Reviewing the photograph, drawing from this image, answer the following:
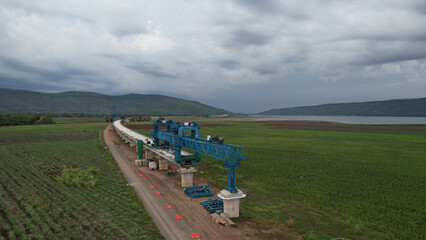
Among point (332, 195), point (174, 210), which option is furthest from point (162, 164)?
point (332, 195)

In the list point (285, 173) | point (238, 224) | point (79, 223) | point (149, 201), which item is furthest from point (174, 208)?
point (285, 173)

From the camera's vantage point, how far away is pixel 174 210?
18.9 meters

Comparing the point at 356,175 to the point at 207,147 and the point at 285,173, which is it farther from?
the point at 207,147

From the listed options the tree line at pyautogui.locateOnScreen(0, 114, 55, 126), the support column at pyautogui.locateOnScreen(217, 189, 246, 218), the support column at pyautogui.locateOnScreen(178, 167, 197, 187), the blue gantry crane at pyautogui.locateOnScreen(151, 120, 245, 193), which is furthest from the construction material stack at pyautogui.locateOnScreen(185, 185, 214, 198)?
the tree line at pyautogui.locateOnScreen(0, 114, 55, 126)

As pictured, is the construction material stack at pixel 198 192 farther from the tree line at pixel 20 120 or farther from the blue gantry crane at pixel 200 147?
the tree line at pixel 20 120

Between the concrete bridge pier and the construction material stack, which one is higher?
the concrete bridge pier

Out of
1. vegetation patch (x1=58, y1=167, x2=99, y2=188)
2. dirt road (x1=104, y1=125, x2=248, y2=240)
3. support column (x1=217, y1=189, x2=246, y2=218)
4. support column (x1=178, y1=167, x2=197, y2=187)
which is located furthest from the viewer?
support column (x1=178, y1=167, x2=197, y2=187)

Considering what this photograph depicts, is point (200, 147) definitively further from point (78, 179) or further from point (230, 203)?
point (78, 179)

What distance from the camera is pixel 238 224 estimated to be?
1666cm

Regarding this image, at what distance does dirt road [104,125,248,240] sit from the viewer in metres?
15.3

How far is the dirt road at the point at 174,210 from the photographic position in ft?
50.2

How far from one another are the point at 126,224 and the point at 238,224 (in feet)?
27.1

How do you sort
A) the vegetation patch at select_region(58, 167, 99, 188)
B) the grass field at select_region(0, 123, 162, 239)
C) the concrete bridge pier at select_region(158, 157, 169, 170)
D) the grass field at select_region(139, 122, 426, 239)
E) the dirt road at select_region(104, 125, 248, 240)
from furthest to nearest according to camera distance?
the concrete bridge pier at select_region(158, 157, 169, 170) < the vegetation patch at select_region(58, 167, 99, 188) < the grass field at select_region(139, 122, 426, 239) < the dirt road at select_region(104, 125, 248, 240) < the grass field at select_region(0, 123, 162, 239)

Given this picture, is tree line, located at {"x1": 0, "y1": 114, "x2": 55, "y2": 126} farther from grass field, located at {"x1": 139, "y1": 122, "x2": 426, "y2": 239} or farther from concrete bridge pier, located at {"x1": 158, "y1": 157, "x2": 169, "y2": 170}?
grass field, located at {"x1": 139, "y1": 122, "x2": 426, "y2": 239}
